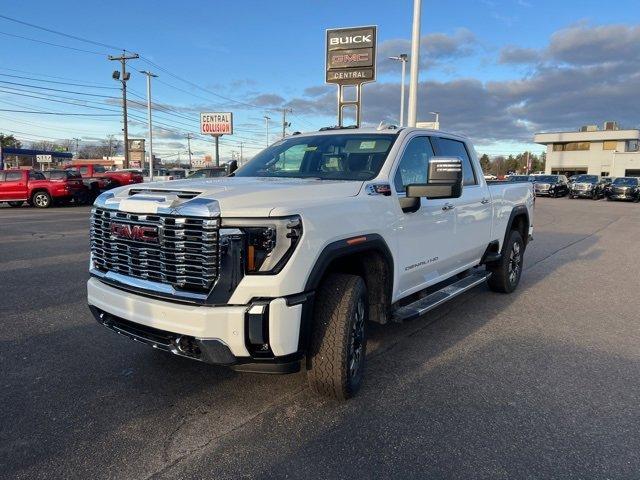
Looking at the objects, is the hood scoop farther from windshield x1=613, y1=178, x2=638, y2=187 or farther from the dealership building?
the dealership building

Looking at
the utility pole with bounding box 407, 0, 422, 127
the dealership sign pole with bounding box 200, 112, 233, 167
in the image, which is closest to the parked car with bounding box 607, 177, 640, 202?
the utility pole with bounding box 407, 0, 422, 127

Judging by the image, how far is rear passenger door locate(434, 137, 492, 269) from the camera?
16.4 ft

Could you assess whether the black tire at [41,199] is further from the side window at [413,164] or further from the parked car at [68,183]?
the side window at [413,164]

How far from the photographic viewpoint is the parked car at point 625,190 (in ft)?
107

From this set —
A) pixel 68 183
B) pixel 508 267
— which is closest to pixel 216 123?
pixel 68 183

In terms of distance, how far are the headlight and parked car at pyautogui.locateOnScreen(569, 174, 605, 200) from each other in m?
37.4

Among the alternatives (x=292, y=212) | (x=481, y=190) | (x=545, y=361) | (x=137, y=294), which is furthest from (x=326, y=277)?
(x=481, y=190)

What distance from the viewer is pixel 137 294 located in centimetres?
321

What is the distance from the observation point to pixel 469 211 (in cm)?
515

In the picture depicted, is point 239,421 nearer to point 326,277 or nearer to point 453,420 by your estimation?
point 326,277

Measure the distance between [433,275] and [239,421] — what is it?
2.34 metres

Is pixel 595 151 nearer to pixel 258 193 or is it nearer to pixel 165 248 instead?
pixel 258 193

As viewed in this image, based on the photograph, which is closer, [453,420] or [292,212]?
[292,212]

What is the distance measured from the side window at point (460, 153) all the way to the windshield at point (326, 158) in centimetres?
99
